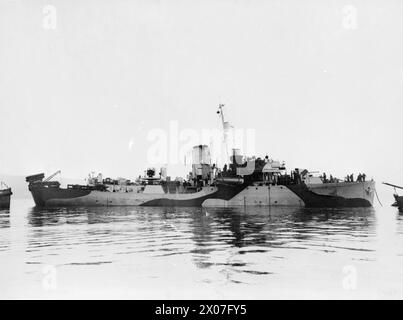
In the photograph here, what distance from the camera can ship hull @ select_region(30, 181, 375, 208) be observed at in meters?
48.1

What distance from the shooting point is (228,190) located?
49.2 meters

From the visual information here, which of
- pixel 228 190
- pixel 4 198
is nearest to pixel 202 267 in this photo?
pixel 228 190

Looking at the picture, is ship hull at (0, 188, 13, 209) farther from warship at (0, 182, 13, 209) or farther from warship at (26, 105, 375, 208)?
warship at (26, 105, 375, 208)

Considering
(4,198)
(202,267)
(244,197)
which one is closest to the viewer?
(202,267)

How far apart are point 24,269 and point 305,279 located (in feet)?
22.0

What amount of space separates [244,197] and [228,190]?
7.31 ft

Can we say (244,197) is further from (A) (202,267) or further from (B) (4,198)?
(A) (202,267)

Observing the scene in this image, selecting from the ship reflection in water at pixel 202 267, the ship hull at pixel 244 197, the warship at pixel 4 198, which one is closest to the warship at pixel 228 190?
the ship hull at pixel 244 197

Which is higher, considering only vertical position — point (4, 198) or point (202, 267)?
point (202, 267)

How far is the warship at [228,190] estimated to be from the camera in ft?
158

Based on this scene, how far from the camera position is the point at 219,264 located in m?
9.88

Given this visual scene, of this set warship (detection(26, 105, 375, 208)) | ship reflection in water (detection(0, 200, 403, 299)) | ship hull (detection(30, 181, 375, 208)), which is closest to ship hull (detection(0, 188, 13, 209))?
warship (detection(26, 105, 375, 208))

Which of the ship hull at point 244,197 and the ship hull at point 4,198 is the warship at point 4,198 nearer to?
the ship hull at point 4,198
